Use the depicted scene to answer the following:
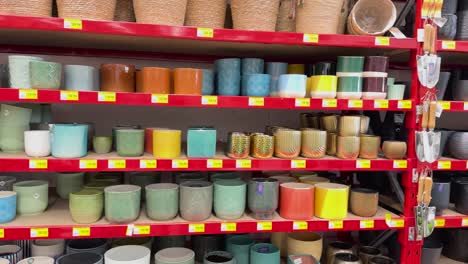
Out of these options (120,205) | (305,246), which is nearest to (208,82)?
(120,205)

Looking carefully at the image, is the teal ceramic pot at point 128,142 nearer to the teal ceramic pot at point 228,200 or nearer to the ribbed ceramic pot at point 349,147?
the teal ceramic pot at point 228,200

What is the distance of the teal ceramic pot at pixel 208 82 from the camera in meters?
1.68

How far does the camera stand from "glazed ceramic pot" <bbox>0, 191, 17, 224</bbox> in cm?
152

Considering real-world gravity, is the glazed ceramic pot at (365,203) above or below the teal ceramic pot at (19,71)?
below

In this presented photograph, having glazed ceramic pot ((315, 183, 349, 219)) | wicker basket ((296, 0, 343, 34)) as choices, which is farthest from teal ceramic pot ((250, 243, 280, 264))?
wicker basket ((296, 0, 343, 34))

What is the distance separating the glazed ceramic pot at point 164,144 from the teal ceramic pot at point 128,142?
73 mm

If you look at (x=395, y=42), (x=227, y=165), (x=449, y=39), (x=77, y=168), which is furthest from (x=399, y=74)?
(x=77, y=168)

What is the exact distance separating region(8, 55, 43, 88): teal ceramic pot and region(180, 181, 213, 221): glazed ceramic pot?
0.80 metres

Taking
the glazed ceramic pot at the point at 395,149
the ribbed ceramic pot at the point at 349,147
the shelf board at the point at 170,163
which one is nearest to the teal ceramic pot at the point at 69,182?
the shelf board at the point at 170,163

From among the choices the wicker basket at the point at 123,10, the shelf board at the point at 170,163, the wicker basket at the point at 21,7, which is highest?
the wicker basket at the point at 123,10

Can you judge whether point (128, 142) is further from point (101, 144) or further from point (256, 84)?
point (256, 84)

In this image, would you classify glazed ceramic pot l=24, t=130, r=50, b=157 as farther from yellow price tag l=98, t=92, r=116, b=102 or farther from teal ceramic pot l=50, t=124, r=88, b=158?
yellow price tag l=98, t=92, r=116, b=102

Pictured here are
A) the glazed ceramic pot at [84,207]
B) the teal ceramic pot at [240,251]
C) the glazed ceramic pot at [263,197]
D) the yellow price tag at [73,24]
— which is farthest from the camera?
the teal ceramic pot at [240,251]

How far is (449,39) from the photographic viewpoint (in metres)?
1.76
